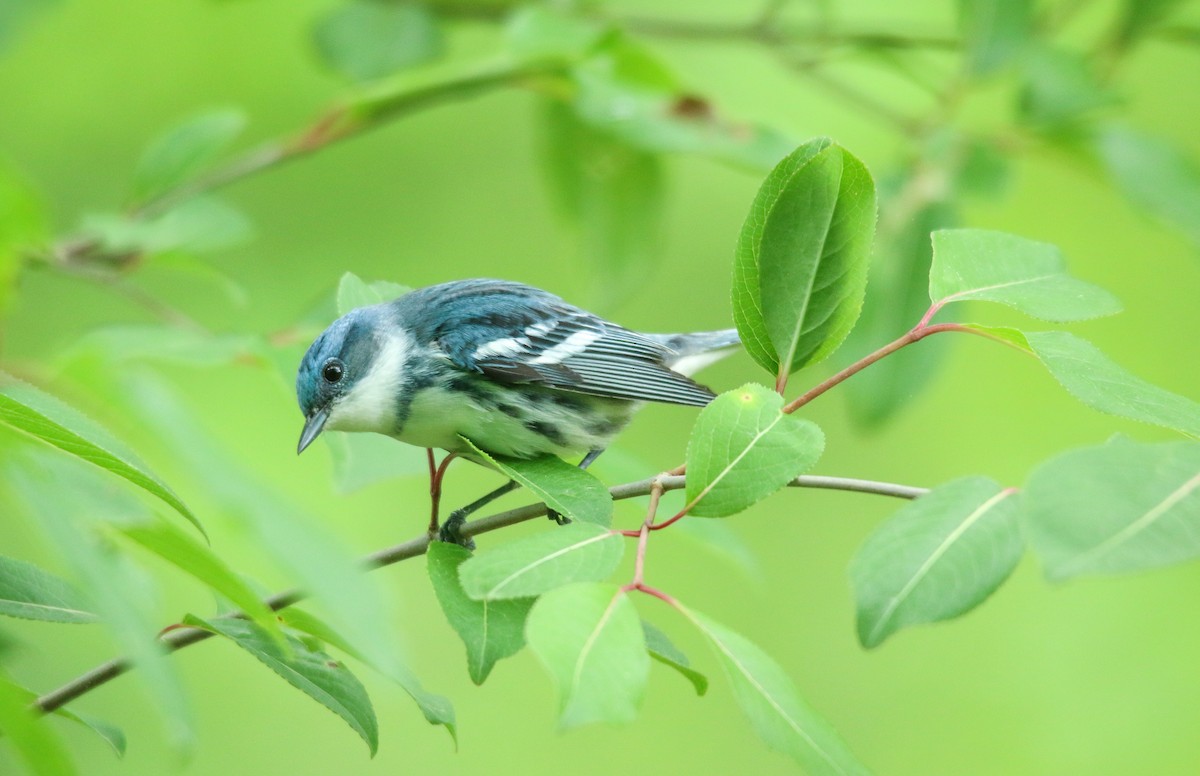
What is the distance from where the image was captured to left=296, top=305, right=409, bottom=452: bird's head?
1938 millimetres

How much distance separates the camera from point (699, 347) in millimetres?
2492

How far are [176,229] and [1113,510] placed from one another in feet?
6.02

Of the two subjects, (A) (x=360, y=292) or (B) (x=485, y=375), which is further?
(B) (x=485, y=375)

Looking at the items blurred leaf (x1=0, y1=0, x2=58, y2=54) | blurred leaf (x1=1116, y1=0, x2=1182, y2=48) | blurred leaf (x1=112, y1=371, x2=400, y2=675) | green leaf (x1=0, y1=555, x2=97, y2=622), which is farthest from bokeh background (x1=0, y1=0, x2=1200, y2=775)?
blurred leaf (x1=112, y1=371, x2=400, y2=675)

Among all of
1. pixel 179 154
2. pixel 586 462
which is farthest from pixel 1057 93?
pixel 179 154

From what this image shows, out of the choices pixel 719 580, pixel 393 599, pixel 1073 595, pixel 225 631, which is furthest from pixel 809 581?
pixel 393 599

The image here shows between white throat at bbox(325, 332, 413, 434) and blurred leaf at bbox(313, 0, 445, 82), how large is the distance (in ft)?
3.61

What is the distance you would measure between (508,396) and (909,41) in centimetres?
154

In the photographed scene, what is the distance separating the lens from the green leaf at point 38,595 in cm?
125

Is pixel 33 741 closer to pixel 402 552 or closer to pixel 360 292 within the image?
pixel 402 552

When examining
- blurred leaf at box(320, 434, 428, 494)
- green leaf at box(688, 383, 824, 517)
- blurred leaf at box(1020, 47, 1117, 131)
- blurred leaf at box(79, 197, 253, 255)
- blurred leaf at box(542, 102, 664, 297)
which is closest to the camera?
green leaf at box(688, 383, 824, 517)

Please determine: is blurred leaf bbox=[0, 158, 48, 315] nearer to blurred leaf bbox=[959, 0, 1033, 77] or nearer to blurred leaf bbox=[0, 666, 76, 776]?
blurred leaf bbox=[0, 666, 76, 776]

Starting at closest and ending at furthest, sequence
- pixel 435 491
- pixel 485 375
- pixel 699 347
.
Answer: pixel 435 491, pixel 485 375, pixel 699 347

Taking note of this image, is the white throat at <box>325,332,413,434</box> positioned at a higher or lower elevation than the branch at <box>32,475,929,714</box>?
lower
